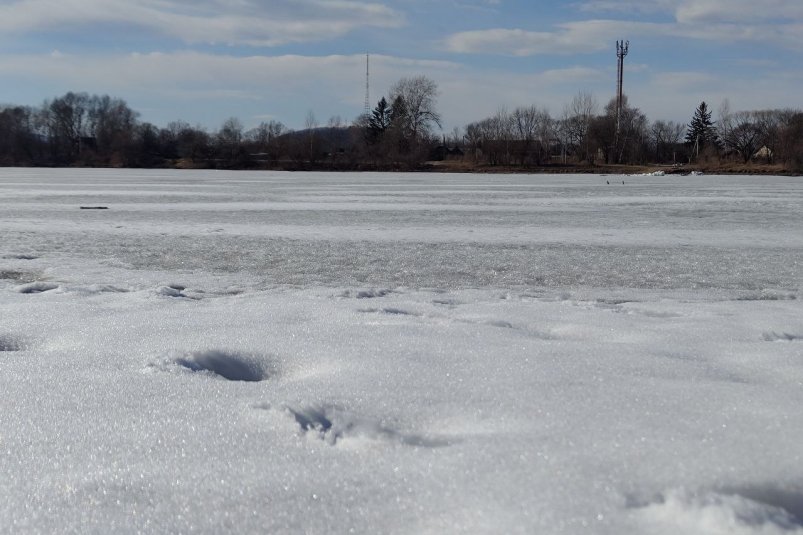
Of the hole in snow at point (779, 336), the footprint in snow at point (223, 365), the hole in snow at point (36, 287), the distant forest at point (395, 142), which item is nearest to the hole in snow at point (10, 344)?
the footprint in snow at point (223, 365)

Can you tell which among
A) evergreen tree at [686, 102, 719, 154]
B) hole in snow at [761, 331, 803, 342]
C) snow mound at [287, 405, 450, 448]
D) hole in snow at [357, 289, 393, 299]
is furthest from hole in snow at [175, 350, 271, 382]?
evergreen tree at [686, 102, 719, 154]

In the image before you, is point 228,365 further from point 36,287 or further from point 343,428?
point 36,287

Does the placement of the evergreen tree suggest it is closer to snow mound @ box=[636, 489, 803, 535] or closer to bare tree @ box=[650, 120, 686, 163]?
bare tree @ box=[650, 120, 686, 163]

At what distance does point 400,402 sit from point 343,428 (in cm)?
28

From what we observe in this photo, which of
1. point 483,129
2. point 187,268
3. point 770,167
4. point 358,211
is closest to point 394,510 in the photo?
point 187,268

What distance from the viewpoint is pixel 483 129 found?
7075cm

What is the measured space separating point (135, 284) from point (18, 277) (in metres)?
1.10

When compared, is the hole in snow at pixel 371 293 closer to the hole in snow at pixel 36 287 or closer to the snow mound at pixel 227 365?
the snow mound at pixel 227 365

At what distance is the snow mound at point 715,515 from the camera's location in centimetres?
155

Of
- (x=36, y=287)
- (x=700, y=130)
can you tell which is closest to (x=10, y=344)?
(x=36, y=287)

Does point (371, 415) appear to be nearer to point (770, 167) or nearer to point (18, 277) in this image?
point (18, 277)

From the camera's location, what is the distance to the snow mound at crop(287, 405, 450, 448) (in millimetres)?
2035

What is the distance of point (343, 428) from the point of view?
83.8 inches

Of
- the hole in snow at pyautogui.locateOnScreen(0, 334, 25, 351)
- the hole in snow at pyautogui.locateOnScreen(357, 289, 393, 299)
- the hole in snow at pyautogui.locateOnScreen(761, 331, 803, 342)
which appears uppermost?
the hole in snow at pyautogui.locateOnScreen(761, 331, 803, 342)
